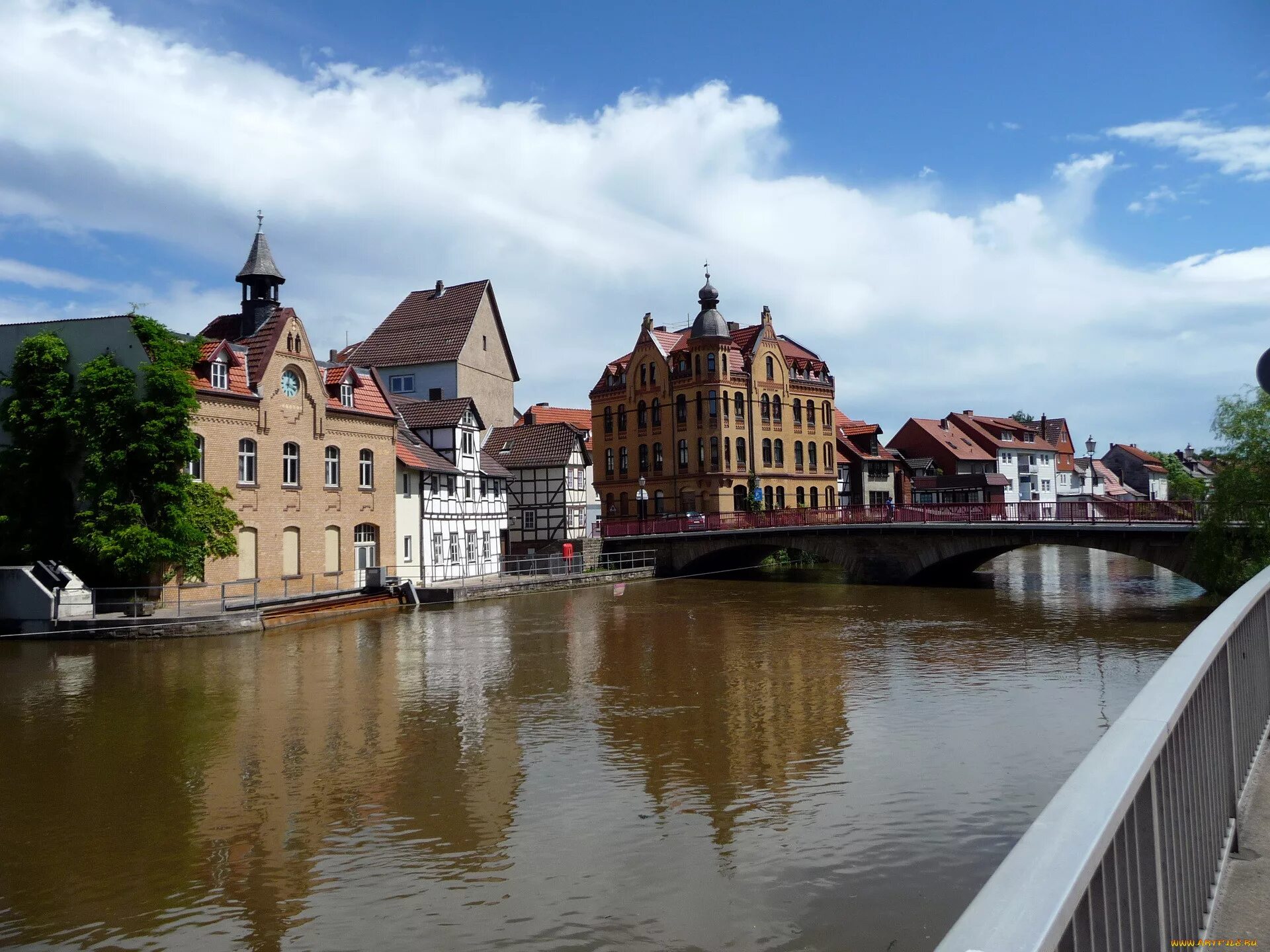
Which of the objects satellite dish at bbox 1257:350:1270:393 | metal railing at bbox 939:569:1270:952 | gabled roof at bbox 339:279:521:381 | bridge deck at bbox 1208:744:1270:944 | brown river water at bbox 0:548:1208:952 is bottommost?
brown river water at bbox 0:548:1208:952

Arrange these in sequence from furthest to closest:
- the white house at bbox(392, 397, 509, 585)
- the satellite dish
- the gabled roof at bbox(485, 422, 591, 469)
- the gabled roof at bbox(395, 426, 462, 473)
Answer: the gabled roof at bbox(485, 422, 591, 469) < the white house at bbox(392, 397, 509, 585) < the gabled roof at bbox(395, 426, 462, 473) < the satellite dish

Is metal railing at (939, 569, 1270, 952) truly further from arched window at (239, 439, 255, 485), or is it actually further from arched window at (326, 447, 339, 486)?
arched window at (326, 447, 339, 486)

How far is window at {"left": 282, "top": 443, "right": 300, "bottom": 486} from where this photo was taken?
36.0m

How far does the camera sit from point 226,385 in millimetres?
33906

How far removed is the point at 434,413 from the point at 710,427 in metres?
21.7

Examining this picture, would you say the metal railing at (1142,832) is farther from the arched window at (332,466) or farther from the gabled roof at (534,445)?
the gabled roof at (534,445)

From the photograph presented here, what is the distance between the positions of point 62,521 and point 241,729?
19551mm

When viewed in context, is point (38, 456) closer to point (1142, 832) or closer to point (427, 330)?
point (427, 330)

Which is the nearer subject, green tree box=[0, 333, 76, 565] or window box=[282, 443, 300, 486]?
green tree box=[0, 333, 76, 565]

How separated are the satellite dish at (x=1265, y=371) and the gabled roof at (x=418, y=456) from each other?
1506 inches

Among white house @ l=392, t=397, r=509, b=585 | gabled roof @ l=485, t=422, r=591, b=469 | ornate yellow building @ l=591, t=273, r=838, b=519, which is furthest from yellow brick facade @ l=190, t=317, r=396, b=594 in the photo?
ornate yellow building @ l=591, t=273, r=838, b=519

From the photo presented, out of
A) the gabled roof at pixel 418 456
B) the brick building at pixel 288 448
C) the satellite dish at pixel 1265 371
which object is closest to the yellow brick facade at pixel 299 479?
the brick building at pixel 288 448

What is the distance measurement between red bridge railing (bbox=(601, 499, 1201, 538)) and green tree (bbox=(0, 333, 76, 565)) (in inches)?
1117

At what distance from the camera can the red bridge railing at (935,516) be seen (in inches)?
1390
